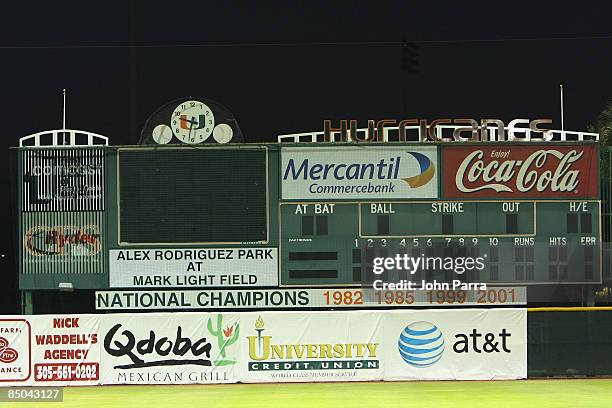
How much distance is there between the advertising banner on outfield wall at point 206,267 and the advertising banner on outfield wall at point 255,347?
57 centimetres

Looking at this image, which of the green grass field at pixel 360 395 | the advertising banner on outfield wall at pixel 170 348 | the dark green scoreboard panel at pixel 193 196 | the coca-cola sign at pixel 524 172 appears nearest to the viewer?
the green grass field at pixel 360 395

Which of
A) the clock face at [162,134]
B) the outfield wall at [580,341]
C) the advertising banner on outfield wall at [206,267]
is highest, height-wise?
the clock face at [162,134]

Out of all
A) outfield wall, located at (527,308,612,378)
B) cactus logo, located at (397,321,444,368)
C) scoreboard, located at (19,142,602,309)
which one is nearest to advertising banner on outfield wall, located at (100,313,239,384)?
scoreboard, located at (19,142,602,309)

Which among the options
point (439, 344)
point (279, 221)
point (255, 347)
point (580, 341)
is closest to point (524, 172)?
point (580, 341)

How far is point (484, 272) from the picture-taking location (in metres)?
15.1

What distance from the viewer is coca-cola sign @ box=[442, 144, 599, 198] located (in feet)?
49.6

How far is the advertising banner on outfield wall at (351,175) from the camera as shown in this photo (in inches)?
592

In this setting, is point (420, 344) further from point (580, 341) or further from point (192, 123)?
point (192, 123)

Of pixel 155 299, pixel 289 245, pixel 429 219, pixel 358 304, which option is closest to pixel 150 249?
pixel 155 299

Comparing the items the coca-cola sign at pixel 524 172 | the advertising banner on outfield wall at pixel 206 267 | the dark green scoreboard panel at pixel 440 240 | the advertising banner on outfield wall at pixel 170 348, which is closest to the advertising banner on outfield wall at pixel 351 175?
the dark green scoreboard panel at pixel 440 240

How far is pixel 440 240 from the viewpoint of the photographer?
1508cm

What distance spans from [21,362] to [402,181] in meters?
5.86

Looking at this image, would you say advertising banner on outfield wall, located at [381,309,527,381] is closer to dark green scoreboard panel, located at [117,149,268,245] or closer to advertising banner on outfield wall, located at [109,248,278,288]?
advertising banner on outfield wall, located at [109,248,278,288]

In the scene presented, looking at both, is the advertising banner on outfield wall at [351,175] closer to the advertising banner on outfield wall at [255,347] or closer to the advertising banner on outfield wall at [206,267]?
the advertising banner on outfield wall at [206,267]
